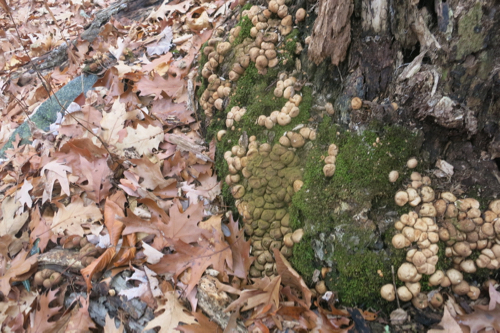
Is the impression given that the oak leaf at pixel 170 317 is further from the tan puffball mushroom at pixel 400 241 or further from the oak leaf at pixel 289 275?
the tan puffball mushroom at pixel 400 241

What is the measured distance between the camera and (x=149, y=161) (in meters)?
3.23

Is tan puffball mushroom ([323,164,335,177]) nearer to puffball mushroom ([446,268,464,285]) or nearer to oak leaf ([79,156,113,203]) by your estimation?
puffball mushroom ([446,268,464,285])

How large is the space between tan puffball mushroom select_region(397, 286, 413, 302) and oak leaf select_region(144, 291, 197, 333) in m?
1.57

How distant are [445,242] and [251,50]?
8.05 feet

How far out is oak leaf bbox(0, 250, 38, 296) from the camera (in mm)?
2910

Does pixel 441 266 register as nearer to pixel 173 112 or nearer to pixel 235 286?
pixel 235 286

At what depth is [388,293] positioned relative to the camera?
7.21ft

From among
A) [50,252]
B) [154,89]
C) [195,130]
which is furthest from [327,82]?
[50,252]

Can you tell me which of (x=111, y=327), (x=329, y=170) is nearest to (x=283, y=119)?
(x=329, y=170)

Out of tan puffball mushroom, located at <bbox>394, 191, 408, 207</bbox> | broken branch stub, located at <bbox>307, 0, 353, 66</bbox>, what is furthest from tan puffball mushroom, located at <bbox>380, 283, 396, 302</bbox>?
broken branch stub, located at <bbox>307, 0, 353, 66</bbox>

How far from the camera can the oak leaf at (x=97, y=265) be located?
269 centimetres

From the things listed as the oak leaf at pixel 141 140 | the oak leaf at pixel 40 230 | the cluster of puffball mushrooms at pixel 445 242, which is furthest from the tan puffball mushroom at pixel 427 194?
the oak leaf at pixel 40 230

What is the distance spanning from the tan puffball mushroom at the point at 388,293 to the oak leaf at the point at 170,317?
1466 millimetres

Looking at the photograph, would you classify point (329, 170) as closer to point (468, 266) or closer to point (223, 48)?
point (468, 266)
